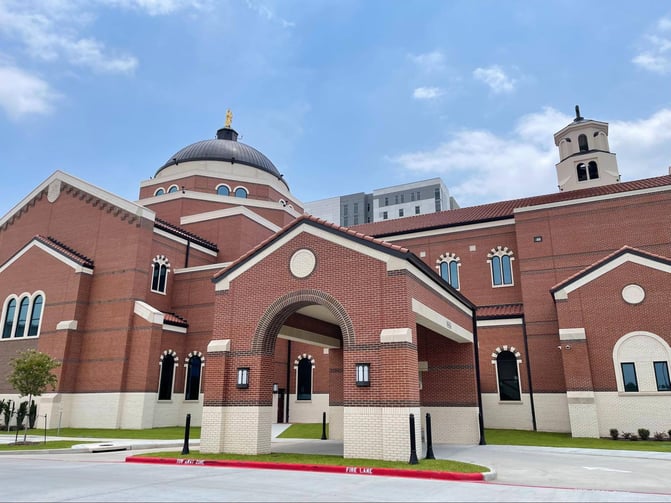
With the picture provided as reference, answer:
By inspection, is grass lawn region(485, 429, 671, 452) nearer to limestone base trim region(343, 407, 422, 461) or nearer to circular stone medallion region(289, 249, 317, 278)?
limestone base trim region(343, 407, 422, 461)

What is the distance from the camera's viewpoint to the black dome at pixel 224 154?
4311 cm

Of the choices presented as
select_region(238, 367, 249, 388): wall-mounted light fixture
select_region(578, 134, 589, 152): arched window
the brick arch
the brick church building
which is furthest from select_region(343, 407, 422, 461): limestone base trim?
select_region(578, 134, 589, 152): arched window

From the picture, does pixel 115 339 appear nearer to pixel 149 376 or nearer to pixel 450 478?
pixel 149 376

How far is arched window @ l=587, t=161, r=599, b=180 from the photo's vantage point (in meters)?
36.9

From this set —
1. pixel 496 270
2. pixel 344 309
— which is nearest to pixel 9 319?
pixel 344 309

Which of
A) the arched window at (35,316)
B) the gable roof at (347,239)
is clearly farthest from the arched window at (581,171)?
the arched window at (35,316)

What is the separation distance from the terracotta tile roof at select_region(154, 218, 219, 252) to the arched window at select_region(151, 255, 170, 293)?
1.90m

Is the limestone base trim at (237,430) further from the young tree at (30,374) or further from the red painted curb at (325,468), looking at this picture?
the young tree at (30,374)

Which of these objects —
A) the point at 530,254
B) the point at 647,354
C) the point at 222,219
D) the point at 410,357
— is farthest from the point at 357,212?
the point at 410,357

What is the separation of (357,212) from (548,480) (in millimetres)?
91989

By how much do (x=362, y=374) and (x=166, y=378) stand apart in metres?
19.6

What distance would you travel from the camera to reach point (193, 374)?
101 feet

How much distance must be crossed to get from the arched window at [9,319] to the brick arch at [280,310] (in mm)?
23959

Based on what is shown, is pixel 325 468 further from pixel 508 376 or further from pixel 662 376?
pixel 508 376
